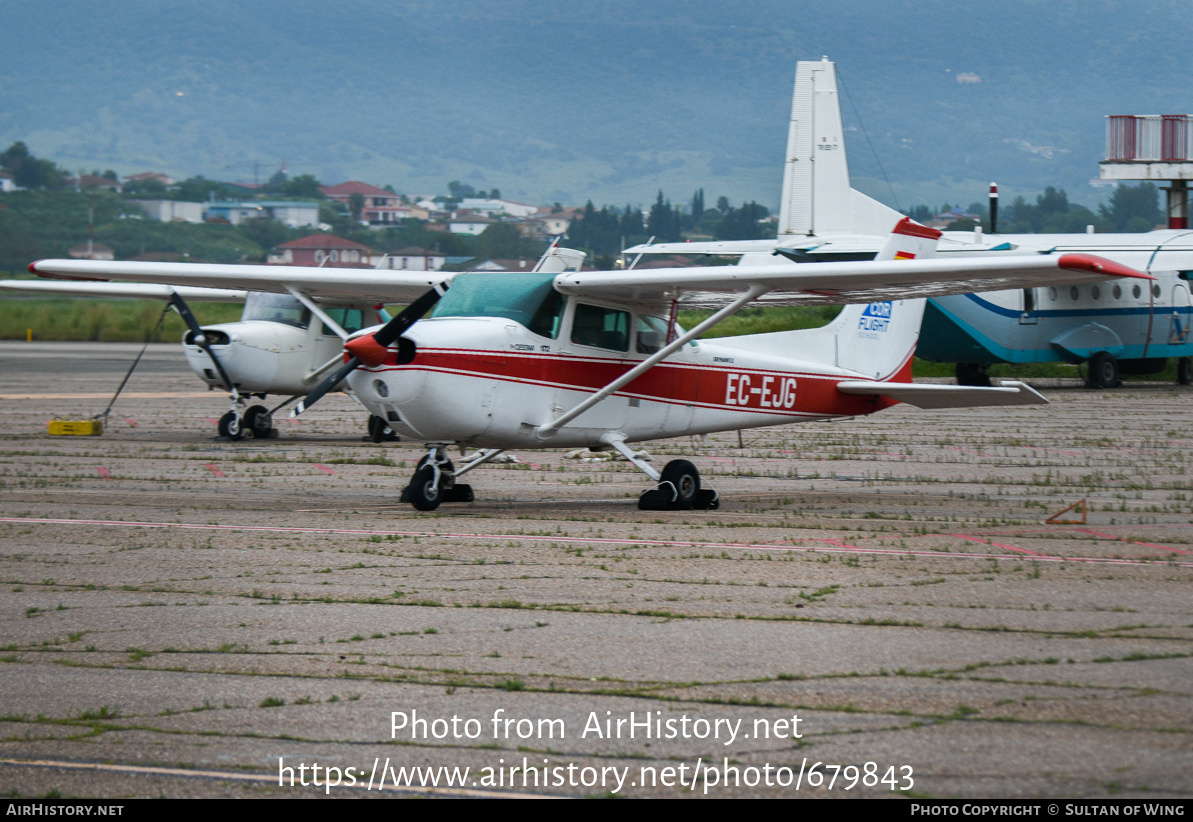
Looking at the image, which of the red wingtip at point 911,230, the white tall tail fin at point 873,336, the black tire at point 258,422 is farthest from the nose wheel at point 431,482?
the black tire at point 258,422

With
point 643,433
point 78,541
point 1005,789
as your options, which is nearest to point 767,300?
→ point 643,433

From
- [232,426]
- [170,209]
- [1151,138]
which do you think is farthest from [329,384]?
[170,209]

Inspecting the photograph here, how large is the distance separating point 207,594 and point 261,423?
11130 millimetres

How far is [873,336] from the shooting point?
13070 mm

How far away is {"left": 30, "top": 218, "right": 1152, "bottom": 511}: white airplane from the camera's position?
9.80 metres

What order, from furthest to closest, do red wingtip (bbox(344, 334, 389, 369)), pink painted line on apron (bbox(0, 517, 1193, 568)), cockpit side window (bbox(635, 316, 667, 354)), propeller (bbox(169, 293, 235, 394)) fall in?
propeller (bbox(169, 293, 235, 394))
cockpit side window (bbox(635, 316, 667, 354))
red wingtip (bbox(344, 334, 389, 369))
pink painted line on apron (bbox(0, 517, 1193, 568))

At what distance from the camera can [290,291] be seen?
1310 centimetres

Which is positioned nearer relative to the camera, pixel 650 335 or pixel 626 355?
pixel 626 355

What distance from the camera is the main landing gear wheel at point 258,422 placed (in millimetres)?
17641

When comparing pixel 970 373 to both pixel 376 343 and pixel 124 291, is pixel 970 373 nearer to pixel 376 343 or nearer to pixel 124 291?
pixel 124 291

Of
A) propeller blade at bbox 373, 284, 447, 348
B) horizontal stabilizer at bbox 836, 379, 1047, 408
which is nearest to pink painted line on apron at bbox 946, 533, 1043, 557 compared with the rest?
horizontal stabilizer at bbox 836, 379, 1047, 408

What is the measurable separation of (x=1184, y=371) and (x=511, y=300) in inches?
976

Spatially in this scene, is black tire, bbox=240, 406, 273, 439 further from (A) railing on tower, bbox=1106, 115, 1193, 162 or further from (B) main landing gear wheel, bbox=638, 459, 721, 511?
(A) railing on tower, bbox=1106, 115, 1193, 162

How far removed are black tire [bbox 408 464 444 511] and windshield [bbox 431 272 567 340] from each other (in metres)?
1.44
